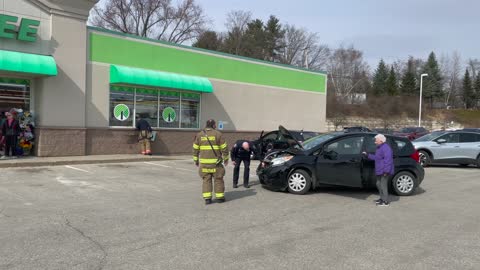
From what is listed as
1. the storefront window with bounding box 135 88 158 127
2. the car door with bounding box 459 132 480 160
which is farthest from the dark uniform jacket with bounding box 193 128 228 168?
the car door with bounding box 459 132 480 160

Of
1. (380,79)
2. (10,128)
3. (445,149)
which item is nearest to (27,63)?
(10,128)

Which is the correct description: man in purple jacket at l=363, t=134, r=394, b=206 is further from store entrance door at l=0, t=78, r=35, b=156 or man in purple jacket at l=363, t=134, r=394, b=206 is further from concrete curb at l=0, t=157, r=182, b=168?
store entrance door at l=0, t=78, r=35, b=156

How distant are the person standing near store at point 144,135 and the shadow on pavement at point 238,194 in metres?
9.08

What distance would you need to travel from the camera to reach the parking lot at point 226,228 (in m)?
5.46

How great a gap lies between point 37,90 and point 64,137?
2013 millimetres

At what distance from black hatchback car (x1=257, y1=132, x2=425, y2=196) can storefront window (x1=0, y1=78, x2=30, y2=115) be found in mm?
10677

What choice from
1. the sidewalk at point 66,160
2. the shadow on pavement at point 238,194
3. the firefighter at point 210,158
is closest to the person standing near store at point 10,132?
the sidewalk at point 66,160

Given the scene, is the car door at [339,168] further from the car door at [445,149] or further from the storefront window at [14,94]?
the storefront window at [14,94]

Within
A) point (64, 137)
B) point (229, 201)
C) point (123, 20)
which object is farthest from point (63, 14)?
point (123, 20)

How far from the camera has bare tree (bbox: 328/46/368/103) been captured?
73.9m

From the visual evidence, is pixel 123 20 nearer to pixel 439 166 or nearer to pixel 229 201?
pixel 439 166

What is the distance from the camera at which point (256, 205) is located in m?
9.07

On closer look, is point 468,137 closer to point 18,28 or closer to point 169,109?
point 169,109

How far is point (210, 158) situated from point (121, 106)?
1126cm
